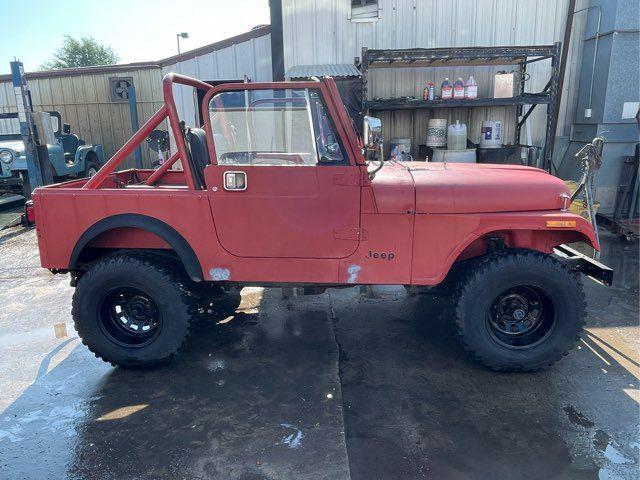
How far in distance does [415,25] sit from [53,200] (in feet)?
23.2

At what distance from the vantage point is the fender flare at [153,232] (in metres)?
3.21

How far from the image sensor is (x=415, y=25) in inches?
320

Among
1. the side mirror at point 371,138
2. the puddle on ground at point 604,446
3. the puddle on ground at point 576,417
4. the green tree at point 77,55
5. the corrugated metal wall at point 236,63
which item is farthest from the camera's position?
the green tree at point 77,55

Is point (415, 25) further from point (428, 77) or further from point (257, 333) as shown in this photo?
point (257, 333)

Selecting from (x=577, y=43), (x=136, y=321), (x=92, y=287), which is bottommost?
(x=136, y=321)

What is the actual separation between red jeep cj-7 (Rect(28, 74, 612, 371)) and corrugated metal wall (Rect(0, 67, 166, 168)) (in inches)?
362

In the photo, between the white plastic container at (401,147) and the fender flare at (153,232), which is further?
the white plastic container at (401,147)

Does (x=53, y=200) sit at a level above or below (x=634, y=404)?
above

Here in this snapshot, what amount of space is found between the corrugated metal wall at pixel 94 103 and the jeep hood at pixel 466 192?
396 inches

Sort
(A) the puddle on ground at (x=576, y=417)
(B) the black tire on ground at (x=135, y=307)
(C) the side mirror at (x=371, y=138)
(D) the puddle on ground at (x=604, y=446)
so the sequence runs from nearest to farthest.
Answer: (D) the puddle on ground at (x=604, y=446) → (A) the puddle on ground at (x=576, y=417) → (C) the side mirror at (x=371, y=138) → (B) the black tire on ground at (x=135, y=307)

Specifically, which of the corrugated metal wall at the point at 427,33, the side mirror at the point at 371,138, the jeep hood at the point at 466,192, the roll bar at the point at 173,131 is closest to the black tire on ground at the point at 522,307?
the jeep hood at the point at 466,192

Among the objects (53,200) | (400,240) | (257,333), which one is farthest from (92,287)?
(400,240)

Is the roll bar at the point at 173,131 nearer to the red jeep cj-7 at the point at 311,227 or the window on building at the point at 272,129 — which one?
the red jeep cj-7 at the point at 311,227

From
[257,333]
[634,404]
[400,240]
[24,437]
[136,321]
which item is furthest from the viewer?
[257,333]
